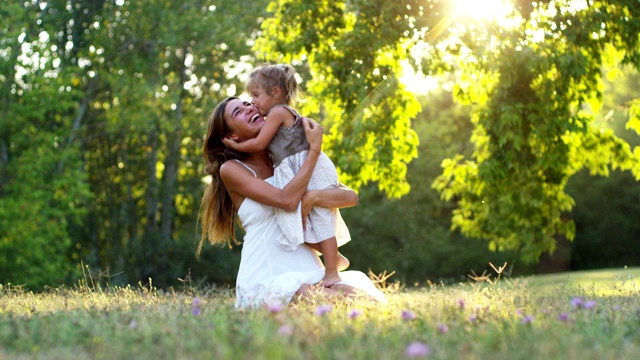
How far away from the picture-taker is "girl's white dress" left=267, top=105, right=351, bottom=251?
A: 557cm

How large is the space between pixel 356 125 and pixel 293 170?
684 cm

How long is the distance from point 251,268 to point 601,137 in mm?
9242

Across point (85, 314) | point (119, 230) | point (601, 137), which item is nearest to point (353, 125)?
point (601, 137)

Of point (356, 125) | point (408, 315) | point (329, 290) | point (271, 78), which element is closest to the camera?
point (408, 315)

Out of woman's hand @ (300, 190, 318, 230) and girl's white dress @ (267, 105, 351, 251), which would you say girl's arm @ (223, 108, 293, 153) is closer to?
girl's white dress @ (267, 105, 351, 251)

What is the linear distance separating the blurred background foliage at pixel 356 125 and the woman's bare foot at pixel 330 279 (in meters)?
0.88

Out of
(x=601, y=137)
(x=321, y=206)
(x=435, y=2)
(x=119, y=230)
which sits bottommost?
(x=119, y=230)

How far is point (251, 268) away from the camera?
5.76m

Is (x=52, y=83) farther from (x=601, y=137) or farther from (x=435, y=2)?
(x=601, y=137)

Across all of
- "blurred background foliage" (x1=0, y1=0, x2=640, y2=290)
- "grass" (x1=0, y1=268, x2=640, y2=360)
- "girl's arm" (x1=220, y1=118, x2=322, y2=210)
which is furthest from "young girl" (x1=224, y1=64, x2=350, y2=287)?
"grass" (x1=0, y1=268, x2=640, y2=360)

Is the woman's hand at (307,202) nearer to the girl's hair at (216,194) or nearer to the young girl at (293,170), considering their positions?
the young girl at (293,170)

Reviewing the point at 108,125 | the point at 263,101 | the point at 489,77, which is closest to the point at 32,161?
the point at 108,125

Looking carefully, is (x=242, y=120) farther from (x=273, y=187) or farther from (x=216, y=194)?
(x=216, y=194)

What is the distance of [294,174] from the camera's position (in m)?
5.66
